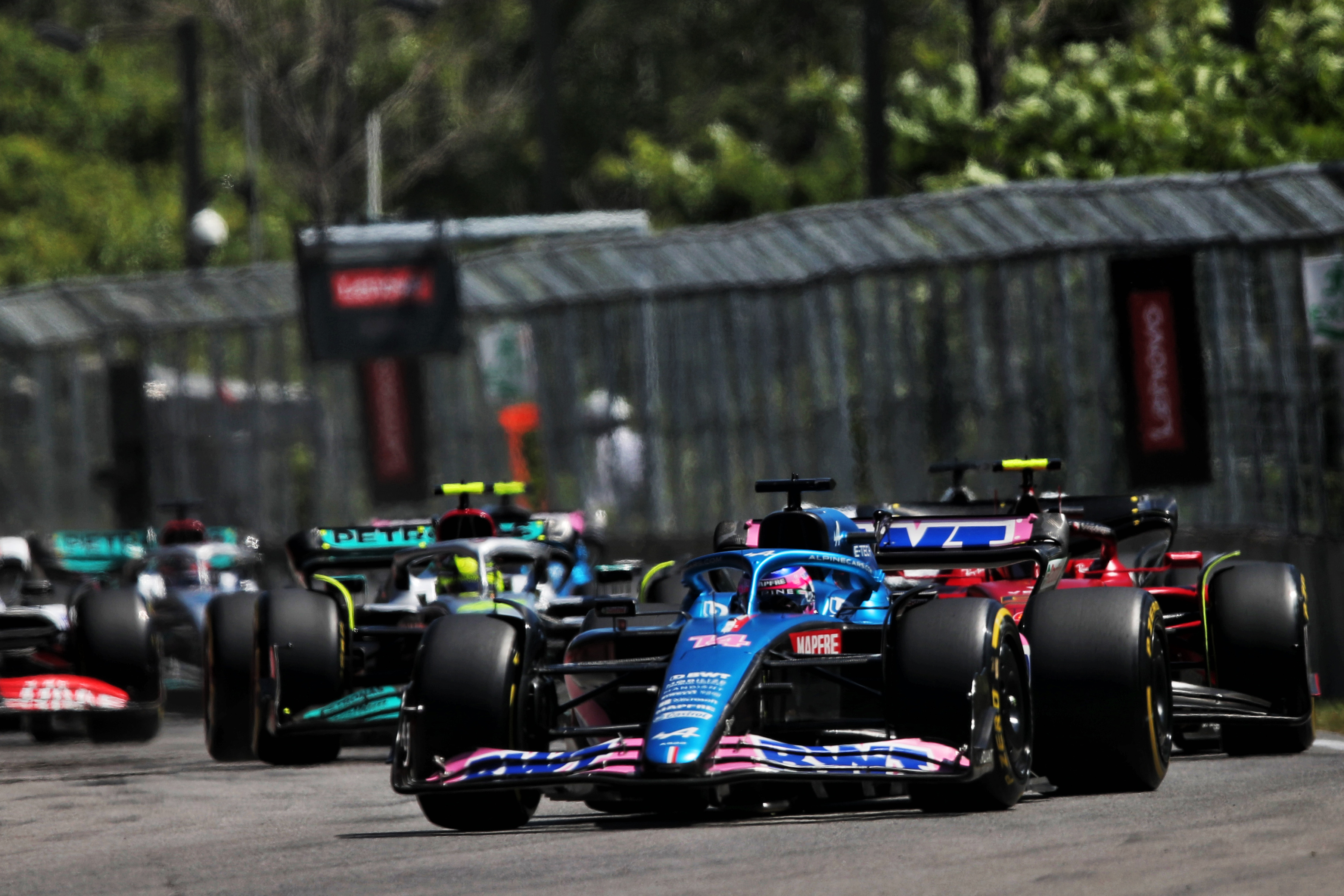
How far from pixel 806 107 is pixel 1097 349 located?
22395 millimetres

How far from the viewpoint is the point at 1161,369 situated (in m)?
16.8

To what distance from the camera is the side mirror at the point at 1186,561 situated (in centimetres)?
1270

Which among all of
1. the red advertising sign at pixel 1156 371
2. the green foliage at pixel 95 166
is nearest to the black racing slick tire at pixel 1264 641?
the red advertising sign at pixel 1156 371

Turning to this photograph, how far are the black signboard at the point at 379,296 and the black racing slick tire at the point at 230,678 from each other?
371 inches

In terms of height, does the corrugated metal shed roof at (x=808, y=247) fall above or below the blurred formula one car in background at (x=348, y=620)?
above

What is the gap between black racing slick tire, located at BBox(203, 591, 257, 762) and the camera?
1435 cm

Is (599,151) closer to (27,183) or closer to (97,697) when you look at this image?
(27,183)

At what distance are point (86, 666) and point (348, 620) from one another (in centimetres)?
356

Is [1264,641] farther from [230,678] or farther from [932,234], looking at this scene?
[932,234]

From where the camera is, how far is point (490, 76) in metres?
52.9

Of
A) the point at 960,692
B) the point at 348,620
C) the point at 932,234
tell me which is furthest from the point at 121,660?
the point at 960,692

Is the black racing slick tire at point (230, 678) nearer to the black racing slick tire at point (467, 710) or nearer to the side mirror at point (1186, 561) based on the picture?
the black racing slick tire at point (467, 710)

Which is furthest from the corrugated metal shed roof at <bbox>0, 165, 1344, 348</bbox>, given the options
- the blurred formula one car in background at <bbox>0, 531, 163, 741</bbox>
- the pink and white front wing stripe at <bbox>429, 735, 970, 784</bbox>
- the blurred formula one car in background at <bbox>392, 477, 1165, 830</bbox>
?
the pink and white front wing stripe at <bbox>429, 735, 970, 784</bbox>

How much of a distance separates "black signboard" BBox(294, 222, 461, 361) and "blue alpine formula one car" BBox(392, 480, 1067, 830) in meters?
13.3
